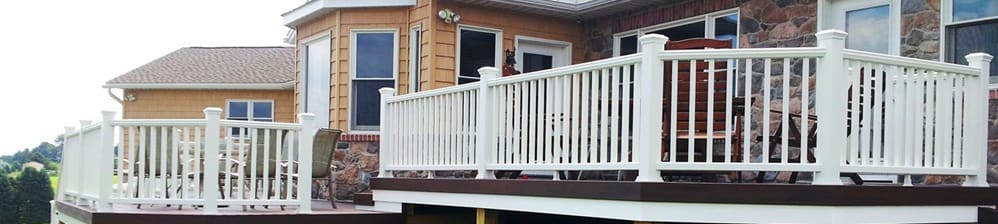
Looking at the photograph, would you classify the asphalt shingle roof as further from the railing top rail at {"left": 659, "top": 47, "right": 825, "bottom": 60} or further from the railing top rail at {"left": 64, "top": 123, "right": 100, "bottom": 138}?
the railing top rail at {"left": 659, "top": 47, "right": 825, "bottom": 60}

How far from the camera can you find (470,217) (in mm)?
7910

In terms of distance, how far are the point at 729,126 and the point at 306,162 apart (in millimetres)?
3376

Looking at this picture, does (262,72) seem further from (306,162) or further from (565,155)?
(565,155)

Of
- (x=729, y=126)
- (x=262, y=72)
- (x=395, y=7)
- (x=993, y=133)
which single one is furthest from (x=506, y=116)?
(x=262, y=72)

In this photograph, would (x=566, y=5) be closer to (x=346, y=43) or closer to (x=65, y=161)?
(x=346, y=43)

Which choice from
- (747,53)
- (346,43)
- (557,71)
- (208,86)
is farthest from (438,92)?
(208,86)

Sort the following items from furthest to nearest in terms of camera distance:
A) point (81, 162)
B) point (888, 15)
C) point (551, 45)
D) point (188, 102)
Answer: point (188, 102), point (551, 45), point (81, 162), point (888, 15)

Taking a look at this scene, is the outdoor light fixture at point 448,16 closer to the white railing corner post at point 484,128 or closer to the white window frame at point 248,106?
the white railing corner post at point 484,128

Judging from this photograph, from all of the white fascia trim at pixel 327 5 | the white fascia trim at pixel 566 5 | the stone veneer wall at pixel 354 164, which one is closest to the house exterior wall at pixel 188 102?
the white fascia trim at pixel 327 5

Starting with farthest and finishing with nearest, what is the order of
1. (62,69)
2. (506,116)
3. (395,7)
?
(62,69), (395,7), (506,116)

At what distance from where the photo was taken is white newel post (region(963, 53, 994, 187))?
5820mm

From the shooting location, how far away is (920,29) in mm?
7410

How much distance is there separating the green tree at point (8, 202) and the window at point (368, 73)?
26.5 meters

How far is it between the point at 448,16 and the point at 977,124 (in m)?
5.41
